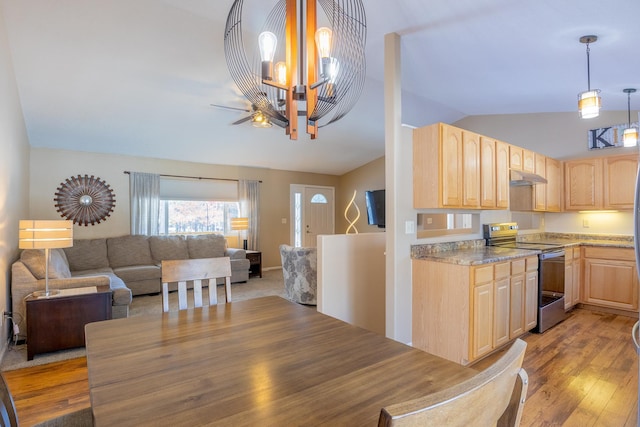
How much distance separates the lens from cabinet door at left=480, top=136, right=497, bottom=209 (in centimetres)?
343

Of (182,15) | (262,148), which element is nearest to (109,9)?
(182,15)

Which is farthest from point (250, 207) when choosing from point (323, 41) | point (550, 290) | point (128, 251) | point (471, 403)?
point (471, 403)

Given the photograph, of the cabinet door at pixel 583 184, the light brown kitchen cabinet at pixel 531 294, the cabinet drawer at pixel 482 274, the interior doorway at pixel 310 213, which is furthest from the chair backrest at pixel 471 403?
the interior doorway at pixel 310 213

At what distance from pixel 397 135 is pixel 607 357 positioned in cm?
273

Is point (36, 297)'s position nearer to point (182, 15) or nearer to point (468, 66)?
point (182, 15)

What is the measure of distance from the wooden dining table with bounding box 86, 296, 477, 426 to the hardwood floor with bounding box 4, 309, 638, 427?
1.49m

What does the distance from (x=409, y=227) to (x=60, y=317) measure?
333 centimetres

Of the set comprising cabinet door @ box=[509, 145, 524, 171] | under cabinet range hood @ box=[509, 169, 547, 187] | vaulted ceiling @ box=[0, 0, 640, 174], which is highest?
vaulted ceiling @ box=[0, 0, 640, 174]

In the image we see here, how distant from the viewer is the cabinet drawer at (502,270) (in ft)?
9.71

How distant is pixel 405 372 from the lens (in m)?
1.00

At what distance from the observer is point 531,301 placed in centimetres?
345

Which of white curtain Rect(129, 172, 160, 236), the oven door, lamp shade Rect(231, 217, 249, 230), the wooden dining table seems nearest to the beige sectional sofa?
white curtain Rect(129, 172, 160, 236)

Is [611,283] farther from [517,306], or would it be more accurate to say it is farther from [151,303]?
[151,303]

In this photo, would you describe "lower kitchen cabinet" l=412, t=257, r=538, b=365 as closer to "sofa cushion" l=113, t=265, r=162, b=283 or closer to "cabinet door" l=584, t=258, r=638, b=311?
"cabinet door" l=584, t=258, r=638, b=311
